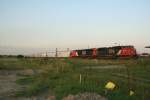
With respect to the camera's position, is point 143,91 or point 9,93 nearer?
point 143,91

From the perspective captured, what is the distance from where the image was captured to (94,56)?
52.6 m

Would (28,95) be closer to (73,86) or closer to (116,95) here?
(73,86)

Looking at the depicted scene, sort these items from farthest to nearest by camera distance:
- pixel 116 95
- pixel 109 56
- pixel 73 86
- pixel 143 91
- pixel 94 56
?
pixel 94 56 < pixel 109 56 < pixel 73 86 < pixel 143 91 < pixel 116 95

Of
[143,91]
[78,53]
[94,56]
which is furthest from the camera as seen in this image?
[78,53]

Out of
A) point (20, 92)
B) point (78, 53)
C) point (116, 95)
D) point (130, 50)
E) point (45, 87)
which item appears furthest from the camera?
point (78, 53)

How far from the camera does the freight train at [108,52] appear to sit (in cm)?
4592

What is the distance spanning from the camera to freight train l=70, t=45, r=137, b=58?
45919mm

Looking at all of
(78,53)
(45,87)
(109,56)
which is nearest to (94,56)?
(109,56)

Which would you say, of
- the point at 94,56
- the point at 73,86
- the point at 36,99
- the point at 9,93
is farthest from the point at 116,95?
the point at 94,56

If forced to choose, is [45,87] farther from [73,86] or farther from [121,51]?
[121,51]

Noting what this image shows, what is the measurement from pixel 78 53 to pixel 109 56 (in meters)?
12.3

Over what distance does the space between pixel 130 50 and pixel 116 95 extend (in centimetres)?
3513

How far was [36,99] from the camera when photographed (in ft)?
42.9

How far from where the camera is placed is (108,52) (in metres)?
50.9
